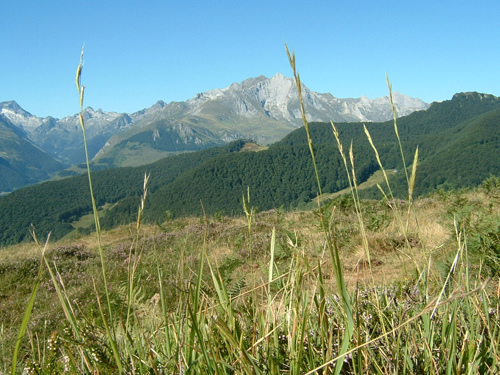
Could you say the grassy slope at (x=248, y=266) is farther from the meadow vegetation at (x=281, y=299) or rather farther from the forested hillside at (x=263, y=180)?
the forested hillside at (x=263, y=180)

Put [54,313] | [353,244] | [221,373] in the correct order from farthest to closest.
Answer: [353,244] < [54,313] < [221,373]

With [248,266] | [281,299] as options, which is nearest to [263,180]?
[248,266]

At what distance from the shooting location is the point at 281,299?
150 cm

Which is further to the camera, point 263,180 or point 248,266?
point 263,180

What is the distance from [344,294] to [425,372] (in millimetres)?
524

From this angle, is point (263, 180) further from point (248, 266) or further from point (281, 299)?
point (281, 299)

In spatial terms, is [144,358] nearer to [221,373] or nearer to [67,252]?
[221,373]

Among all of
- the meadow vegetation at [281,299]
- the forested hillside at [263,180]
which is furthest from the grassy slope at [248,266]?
the forested hillside at [263,180]

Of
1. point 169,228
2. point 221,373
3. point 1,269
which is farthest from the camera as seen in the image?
point 169,228

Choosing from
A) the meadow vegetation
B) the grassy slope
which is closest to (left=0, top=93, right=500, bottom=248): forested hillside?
the grassy slope

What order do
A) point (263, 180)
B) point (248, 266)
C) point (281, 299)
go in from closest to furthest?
point (281, 299) → point (248, 266) → point (263, 180)

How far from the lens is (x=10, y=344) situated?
3.63 m

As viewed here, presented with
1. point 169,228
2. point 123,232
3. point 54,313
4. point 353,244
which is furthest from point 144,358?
point 123,232

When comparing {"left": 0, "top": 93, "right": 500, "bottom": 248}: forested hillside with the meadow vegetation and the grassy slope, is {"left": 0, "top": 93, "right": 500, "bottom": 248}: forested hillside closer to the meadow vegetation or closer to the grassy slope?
A: the grassy slope
